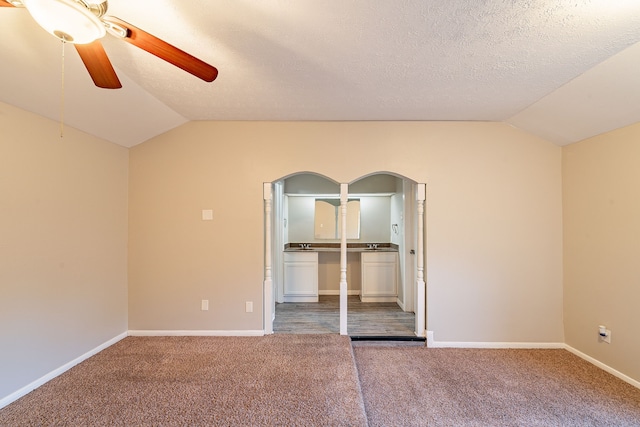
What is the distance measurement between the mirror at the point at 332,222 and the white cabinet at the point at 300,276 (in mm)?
791

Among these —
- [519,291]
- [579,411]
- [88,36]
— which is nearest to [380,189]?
[519,291]

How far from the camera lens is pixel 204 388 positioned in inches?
89.4

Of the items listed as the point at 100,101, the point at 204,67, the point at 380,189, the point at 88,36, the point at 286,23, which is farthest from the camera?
the point at 380,189

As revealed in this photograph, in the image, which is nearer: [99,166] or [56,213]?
[56,213]

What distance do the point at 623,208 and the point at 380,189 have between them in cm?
310

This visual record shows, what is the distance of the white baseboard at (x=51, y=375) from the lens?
2.13m

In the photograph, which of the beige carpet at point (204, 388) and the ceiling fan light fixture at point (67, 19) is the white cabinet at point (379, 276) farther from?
the ceiling fan light fixture at point (67, 19)

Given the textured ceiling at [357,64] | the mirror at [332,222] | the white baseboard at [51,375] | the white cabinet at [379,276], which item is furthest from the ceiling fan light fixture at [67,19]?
the mirror at [332,222]

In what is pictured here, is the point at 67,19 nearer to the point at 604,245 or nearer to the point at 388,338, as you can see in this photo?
the point at 388,338

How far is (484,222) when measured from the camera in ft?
10.6

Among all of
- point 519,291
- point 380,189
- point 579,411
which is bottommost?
point 579,411

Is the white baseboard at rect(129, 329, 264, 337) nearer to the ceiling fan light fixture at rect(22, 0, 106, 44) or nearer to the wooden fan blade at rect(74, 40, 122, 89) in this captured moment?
the wooden fan blade at rect(74, 40, 122, 89)

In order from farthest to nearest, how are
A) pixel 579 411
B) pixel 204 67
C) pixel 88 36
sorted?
pixel 579 411 < pixel 204 67 < pixel 88 36

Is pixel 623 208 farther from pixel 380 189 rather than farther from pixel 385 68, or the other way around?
pixel 380 189
